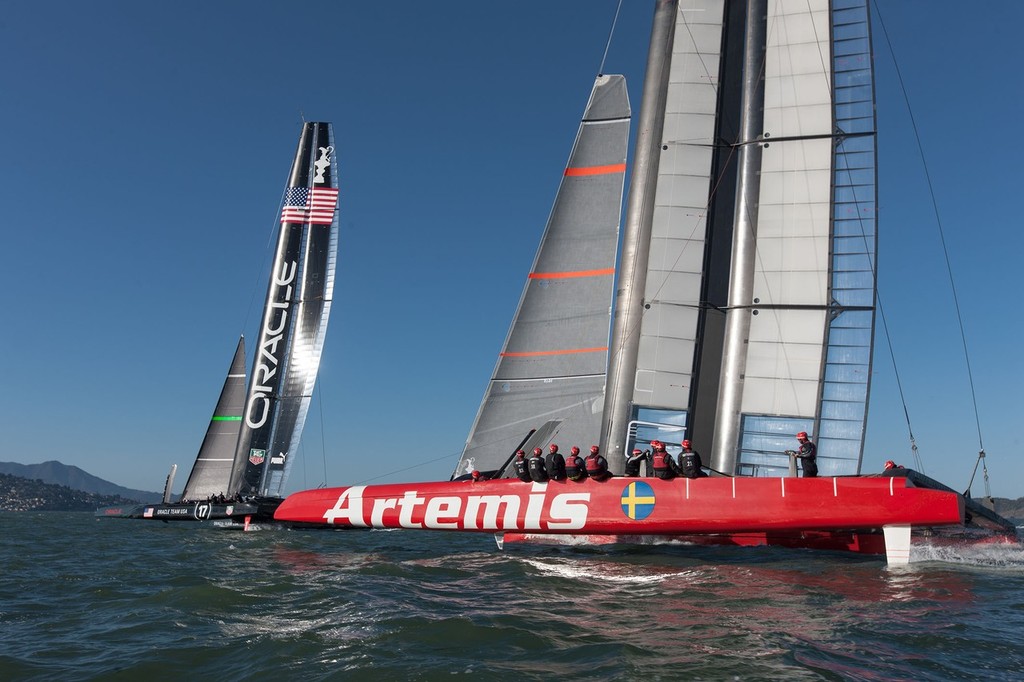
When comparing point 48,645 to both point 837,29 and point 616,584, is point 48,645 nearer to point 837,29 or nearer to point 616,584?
point 616,584

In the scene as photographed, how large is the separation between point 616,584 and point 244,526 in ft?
42.0

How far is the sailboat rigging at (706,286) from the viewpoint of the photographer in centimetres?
1098

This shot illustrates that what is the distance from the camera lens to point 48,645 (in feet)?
16.7

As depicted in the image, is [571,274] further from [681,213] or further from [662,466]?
[662,466]

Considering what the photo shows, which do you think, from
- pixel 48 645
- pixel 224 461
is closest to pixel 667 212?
pixel 48 645

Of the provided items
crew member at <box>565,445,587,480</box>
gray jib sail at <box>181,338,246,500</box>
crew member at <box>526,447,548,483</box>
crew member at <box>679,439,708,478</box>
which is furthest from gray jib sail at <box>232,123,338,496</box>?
crew member at <box>679,439,708,478</box>

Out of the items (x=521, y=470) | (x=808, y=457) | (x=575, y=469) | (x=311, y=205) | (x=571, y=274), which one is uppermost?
(x=311, y=205)

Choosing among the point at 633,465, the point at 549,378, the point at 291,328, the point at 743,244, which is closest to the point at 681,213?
the point at 743,244

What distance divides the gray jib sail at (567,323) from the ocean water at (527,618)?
8.62 feet

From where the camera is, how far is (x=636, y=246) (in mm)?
12555

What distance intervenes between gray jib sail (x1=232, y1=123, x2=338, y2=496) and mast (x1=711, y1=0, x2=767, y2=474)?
1287 cm

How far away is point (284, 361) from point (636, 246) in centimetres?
1205

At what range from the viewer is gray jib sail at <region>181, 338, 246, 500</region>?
21406 mm

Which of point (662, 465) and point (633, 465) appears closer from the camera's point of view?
point (662, 465)
